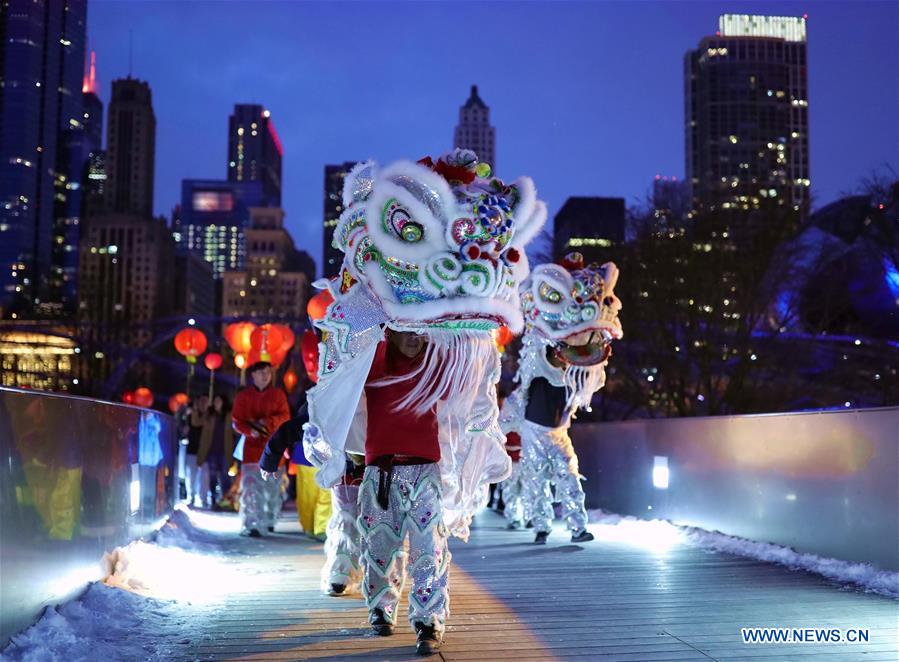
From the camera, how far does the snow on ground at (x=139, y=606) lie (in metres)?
4.09

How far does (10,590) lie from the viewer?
400 cm

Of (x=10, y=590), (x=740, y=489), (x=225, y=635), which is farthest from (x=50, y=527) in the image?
A: (x=740, y=489)

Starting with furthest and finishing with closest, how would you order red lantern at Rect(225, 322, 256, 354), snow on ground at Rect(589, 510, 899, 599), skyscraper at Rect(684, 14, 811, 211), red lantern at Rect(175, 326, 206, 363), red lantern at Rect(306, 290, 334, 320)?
skyscraper at Rect(684, 14, 811, 211) < red lantern at Rect(175, 326, 206, 363) < red lantern at Rect(225, 322, 256, 354) < red lantern at Rect(306, 290, 334, 320) < snow on ground at Rect(589, 510, 899, 599)

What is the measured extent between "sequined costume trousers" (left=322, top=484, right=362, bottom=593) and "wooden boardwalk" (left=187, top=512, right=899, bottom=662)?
16 centimetres

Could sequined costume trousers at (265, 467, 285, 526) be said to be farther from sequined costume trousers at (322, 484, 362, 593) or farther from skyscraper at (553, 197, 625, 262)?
skyscraper at (553, 197, 625, 262)

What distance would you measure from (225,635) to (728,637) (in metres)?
2.51

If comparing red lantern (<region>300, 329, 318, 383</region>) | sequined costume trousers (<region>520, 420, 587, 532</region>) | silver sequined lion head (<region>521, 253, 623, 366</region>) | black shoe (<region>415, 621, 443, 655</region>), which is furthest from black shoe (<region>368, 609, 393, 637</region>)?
silver sequined lion head (<region>521, 253, 623, 366</region>)

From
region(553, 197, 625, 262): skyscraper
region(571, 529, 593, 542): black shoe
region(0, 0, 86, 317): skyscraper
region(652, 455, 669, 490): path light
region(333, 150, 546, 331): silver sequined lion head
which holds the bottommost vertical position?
region(571, 529, 593, 542): black shoe

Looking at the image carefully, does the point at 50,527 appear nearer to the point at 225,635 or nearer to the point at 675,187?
the point at 225,635

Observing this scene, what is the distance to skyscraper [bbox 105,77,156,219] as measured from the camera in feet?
494

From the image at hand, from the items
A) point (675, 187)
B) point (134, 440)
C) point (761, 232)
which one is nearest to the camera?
point (134, 440)

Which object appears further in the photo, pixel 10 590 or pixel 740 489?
pixel 740 489

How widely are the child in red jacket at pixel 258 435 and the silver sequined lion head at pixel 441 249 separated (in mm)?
5044

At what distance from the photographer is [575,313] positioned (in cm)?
860
